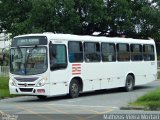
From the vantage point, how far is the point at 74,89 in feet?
73.0

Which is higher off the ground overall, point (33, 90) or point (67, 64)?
point (67, 64)

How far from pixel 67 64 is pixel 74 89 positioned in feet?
4.23

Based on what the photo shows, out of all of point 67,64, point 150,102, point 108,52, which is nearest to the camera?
point 150,102

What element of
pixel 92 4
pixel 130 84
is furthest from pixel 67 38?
pixel 92 4

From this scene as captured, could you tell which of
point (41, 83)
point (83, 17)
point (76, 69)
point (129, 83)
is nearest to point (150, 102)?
point (41, 83)

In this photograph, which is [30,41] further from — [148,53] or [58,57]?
[148,53]

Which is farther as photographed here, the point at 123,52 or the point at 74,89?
the point at 123,52

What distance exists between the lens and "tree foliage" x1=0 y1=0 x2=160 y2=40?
3174cm

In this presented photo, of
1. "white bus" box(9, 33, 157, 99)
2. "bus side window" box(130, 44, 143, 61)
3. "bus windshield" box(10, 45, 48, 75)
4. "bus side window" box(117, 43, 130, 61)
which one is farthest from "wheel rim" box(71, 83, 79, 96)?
"bus side window" box(130, 44, 143, 61)

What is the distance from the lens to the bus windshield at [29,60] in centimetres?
2078

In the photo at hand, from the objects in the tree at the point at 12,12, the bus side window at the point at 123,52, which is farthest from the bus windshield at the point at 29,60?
the tree at the point at 12,12

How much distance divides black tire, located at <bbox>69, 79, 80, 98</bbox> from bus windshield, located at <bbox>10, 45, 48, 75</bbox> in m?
1.99

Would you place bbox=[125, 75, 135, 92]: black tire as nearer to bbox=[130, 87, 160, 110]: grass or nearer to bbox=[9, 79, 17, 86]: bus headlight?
bbox=[9, 79, 17, 86]: bus headlight

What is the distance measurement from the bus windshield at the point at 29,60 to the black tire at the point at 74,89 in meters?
1.99
